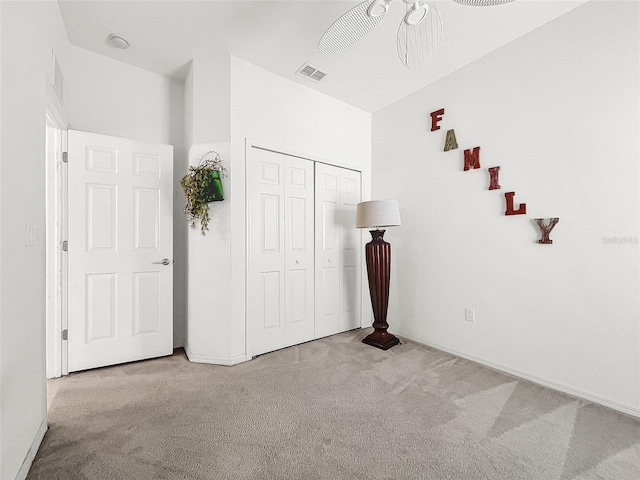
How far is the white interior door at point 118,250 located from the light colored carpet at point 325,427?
0.78 feet

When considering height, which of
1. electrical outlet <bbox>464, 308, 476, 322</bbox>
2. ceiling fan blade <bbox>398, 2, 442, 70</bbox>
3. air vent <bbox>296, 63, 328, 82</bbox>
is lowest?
electrical outlet <bbox>464, 308, 476, 322</bbox>

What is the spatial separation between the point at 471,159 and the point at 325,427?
2446 millimetres

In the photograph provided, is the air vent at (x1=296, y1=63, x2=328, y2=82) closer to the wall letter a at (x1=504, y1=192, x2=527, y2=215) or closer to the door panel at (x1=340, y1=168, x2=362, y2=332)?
the door panel at (x1=340, y1=168, x2=362, y2=332)

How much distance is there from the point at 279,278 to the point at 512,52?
279 cm

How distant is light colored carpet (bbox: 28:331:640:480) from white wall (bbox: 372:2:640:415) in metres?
0.35

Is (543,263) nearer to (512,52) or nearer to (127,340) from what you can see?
(512,52)

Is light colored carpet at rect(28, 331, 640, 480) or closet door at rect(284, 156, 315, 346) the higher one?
closet door at rect(284, 156, 315, 346)

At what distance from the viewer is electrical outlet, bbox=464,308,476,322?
2666 millimetres

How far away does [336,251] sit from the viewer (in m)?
3.39

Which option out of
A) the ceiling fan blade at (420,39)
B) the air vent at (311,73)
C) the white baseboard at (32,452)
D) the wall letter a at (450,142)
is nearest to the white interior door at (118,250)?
the white baseboard at (32,452)

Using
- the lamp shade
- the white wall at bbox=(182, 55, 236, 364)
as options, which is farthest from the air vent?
the lamp shade

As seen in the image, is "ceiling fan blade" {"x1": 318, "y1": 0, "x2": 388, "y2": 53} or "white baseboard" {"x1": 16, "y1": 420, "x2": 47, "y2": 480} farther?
"ceiling fan blade" {"x1": 318, "y1": 0, "x2": 388, "y2": 53}

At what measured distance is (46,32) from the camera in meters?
1.79

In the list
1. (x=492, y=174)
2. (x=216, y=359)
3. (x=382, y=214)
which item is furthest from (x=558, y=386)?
(x=216, y=359)
